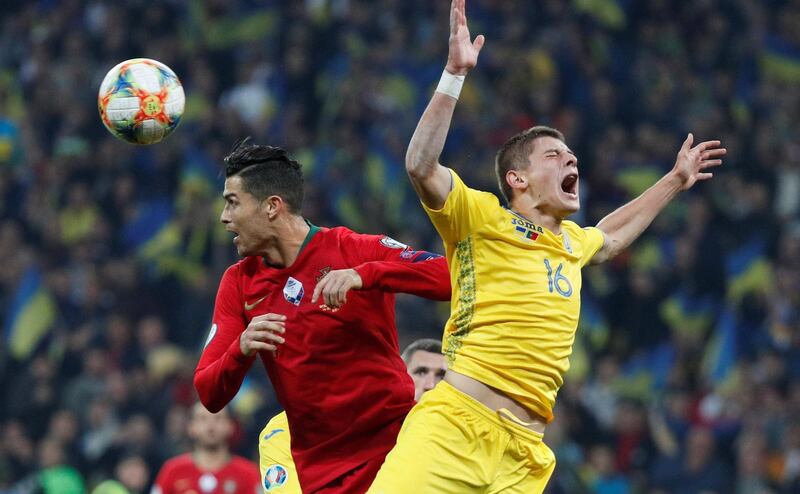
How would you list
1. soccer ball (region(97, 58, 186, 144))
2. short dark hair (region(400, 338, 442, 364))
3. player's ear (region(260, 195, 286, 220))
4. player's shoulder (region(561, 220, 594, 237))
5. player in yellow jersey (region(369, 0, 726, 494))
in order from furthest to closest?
1. short dark hair (region(400, 338, 442, 364))
2. soccer ball (region(97, 58, 186, 144))
3. player's shoulder (region(561, 220, 594, 237))
4. player's ear (region(260, 195, 286, 220))
5. player in yellow jersey (region(369, 0, 726, 494))

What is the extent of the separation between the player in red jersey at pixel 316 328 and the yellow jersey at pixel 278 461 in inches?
24.5

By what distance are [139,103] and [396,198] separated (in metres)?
7.41

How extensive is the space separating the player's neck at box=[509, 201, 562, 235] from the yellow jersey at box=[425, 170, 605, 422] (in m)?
0.07

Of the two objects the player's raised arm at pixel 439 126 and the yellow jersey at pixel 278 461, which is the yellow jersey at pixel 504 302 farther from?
the yellow jersey at pixel 278 461

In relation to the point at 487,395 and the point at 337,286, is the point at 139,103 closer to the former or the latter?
the point at 337,286

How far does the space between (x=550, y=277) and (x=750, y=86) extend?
10181 mm

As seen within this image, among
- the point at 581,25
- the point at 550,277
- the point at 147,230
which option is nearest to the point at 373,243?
the point at 550,277

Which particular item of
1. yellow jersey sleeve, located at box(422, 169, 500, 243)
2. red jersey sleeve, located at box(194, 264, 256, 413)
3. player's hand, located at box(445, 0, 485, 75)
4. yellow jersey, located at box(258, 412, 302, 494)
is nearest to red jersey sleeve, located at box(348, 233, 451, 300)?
yellow jersey sleeve, located at box(422, 169, 500, 243)

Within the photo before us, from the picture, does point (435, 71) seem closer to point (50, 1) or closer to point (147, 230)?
point (147, 230)

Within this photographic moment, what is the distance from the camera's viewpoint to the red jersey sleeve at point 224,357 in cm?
554

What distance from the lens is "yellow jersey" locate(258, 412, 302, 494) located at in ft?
21.5

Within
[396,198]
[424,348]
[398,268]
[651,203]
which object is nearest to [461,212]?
[398,268]

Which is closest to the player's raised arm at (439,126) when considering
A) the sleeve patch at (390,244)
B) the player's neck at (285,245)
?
the sleeve patch at (390,244)

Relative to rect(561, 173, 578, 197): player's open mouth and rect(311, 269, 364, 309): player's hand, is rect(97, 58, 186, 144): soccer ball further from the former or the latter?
rect(561, 173, 578, 197): player's open mouth
